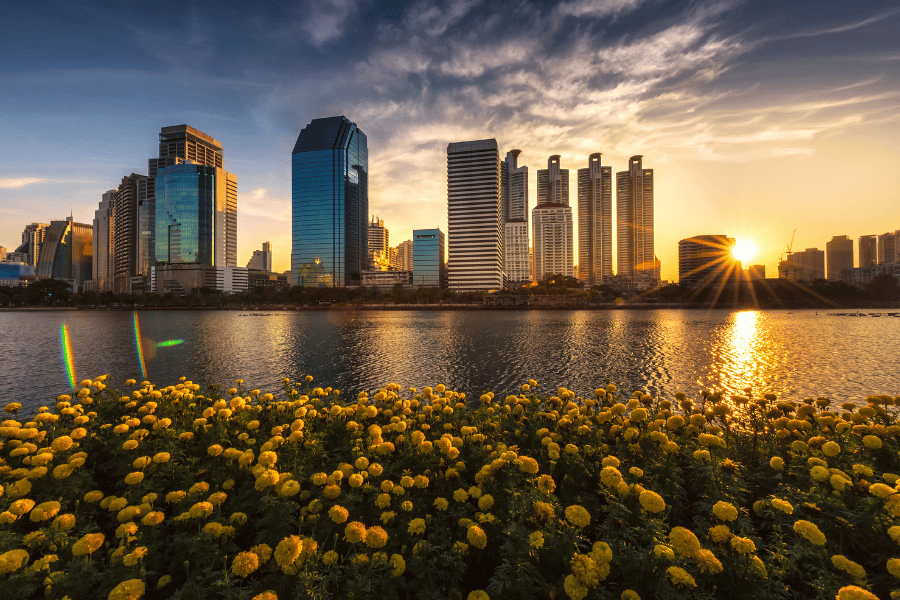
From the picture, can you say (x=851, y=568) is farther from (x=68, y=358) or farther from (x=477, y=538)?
(x=68, y=358)

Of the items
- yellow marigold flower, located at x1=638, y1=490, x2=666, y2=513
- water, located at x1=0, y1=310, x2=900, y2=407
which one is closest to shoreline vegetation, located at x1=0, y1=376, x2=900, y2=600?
yellow marigold flower, located at x1=638, y1=490, x2=666, y2=513

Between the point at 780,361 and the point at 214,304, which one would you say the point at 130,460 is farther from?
the point at 214,304

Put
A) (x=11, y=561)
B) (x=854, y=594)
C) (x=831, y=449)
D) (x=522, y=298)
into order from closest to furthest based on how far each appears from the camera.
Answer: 1. (x=854, y=594)
2. (x=11, y=561)
3. (x=831, y=449)
4. (x=522, y=298)

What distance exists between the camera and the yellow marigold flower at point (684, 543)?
3.77 meters

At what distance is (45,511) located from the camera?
461 centimetres

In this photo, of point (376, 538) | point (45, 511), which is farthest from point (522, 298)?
point (45, 511)

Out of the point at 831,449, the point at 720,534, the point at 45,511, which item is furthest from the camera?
the point at 831,449

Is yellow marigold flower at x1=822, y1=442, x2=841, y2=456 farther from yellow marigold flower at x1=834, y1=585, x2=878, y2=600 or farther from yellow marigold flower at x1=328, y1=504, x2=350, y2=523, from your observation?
yellow marigold flower at x1=328, y1=504, x2=350, y2=523

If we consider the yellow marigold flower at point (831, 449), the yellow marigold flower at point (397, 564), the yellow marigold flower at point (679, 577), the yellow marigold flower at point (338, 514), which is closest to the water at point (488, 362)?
the yellow marigold flower at point (831, 449)

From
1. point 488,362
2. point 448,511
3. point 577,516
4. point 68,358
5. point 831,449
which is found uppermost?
point 831,449

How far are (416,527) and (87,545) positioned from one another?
12.3 feet

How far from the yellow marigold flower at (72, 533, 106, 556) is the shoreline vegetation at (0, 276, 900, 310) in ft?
546

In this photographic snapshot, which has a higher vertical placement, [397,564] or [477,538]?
[477,538]

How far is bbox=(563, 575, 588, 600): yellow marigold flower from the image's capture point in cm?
359
